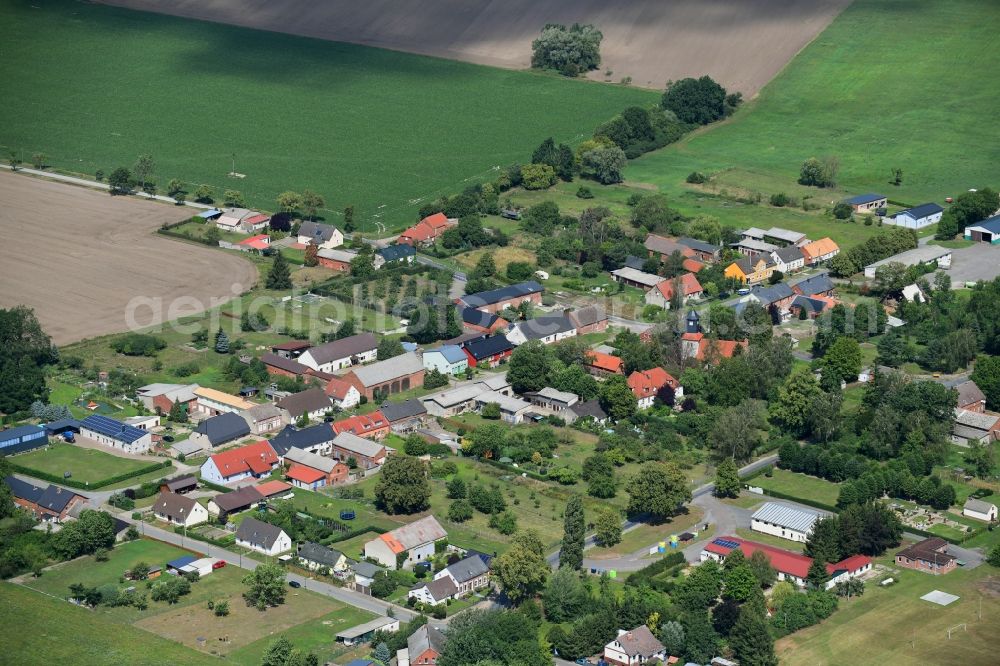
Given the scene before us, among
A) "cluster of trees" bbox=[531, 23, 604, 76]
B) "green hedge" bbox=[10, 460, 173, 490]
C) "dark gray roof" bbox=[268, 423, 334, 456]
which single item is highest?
"cluster of trees" bbox=[531, 23, 604, 76]

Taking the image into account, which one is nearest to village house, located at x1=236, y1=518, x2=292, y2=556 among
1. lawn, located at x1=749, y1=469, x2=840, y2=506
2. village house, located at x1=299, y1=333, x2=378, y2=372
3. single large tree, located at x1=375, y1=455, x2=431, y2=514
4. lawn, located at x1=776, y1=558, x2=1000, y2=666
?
single large tree, located at x1=375, y1=455, x2=431, y2=514

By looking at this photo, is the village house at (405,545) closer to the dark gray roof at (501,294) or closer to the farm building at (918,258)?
the dark gray roof at (501,294)

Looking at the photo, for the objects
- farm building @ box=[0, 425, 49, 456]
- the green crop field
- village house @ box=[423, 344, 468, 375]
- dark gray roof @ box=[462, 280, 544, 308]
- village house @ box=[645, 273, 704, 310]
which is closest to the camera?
farm building @ box=[0, 425, 49, 456]

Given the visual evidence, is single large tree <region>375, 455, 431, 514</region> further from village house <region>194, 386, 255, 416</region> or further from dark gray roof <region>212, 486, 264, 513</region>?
village house <region>194, 386, 255, 416</region>

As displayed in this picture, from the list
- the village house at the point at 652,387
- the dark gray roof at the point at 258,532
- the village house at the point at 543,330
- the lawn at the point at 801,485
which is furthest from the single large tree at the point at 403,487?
the village house at the point at 543,330

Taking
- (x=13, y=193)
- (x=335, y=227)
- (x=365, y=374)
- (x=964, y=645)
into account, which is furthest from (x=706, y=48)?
(x=964, y=645)
